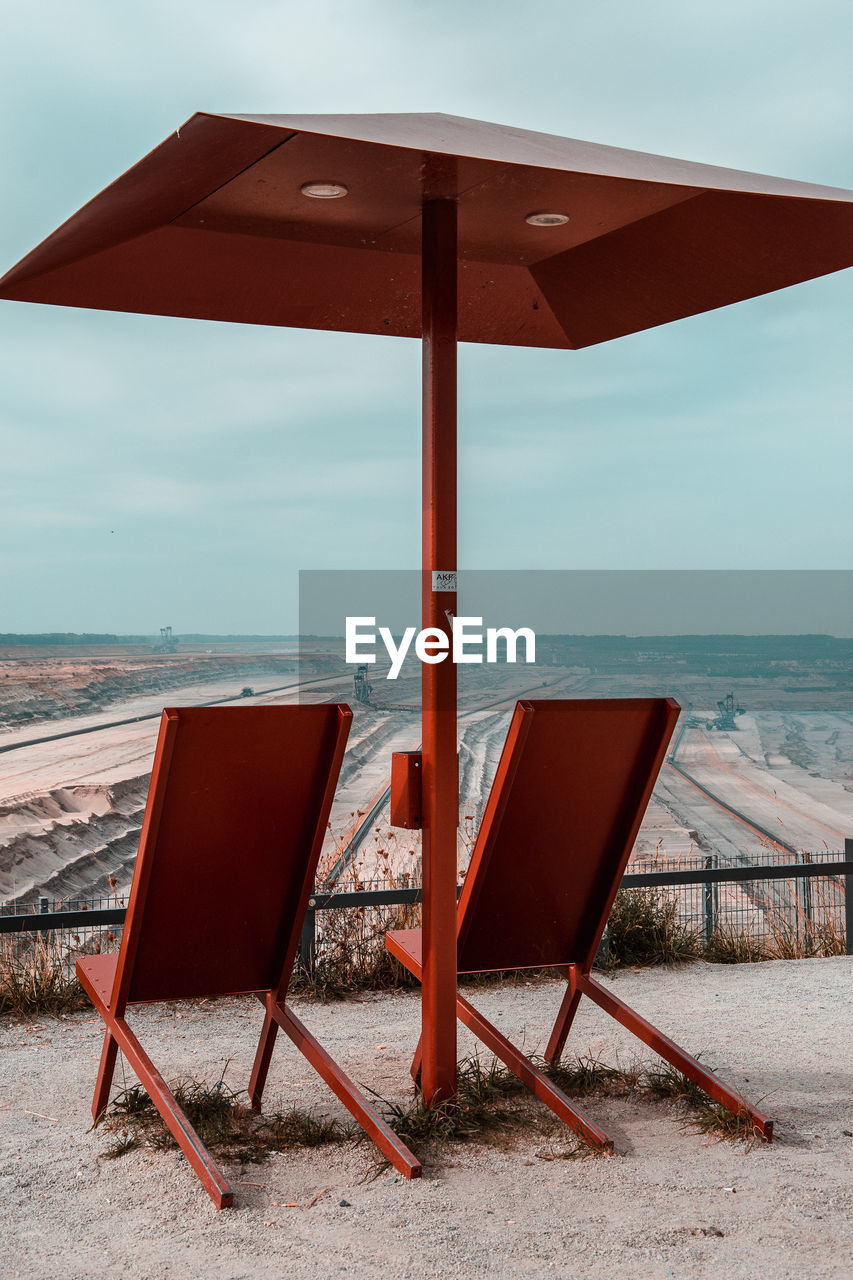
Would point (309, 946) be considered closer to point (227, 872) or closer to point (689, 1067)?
point (227, 872)

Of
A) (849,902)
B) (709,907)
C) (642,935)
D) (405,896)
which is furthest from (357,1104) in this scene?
(849,902)

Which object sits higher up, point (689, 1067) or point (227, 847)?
point (227, 847)

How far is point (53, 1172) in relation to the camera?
8.59 feet

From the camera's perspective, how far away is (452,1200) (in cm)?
242

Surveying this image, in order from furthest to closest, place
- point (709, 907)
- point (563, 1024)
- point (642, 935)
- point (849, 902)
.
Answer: point (709, 907)
point (849, 902)
point (642, 935)
point (563, 1024)

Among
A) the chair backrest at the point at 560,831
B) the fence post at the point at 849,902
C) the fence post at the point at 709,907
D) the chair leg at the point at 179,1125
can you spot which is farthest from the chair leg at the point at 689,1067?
the fence post at the point at 849,902

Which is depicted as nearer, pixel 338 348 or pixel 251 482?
pixel 338 348

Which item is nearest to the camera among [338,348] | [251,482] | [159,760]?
[159,760]

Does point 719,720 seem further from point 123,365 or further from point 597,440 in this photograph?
point 123,365

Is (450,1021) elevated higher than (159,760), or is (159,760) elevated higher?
(159,760)

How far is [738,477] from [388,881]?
55979 millimetres

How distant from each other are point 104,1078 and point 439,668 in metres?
1.39

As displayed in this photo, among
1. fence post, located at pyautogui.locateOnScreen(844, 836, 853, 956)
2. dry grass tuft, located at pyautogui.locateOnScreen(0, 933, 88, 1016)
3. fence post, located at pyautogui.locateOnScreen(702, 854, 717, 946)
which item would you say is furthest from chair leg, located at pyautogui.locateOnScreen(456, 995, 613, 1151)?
fence post, located at pyautogui.locateOnScreen(844, 836, 853, 956)

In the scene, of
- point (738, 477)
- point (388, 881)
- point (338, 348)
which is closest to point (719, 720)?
point (738, 477)
